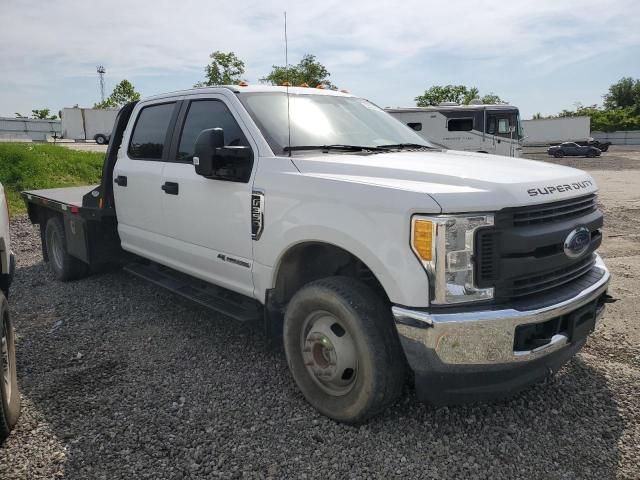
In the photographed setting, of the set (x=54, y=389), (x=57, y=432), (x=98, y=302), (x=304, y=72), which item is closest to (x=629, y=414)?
(x=57, y=432)

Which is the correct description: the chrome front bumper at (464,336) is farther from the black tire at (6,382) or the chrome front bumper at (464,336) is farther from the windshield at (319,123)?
the black tire at (6,382)

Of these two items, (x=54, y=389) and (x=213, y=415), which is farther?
(x=54, y=389)

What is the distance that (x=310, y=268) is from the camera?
136 inches

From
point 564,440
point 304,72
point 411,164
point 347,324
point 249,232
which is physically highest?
point 304,72

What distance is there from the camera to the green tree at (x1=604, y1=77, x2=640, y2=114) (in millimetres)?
71250

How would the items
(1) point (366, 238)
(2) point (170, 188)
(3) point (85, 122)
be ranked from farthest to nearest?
(3) point (85, 122), (2) point (170, 188), (1) point (366, 238)

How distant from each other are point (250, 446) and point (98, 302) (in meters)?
3.10

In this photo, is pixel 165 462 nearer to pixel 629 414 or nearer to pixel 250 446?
pixel 250 446

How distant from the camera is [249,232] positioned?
3.47 m

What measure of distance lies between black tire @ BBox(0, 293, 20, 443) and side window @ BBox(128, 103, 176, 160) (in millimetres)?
1863

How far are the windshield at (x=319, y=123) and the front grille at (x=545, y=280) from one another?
58.5 inches

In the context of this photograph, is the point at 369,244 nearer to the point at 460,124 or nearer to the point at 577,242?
the point at 577,242

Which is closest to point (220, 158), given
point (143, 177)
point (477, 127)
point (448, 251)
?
point (143, 177)

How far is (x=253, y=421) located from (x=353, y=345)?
29.8 inches
